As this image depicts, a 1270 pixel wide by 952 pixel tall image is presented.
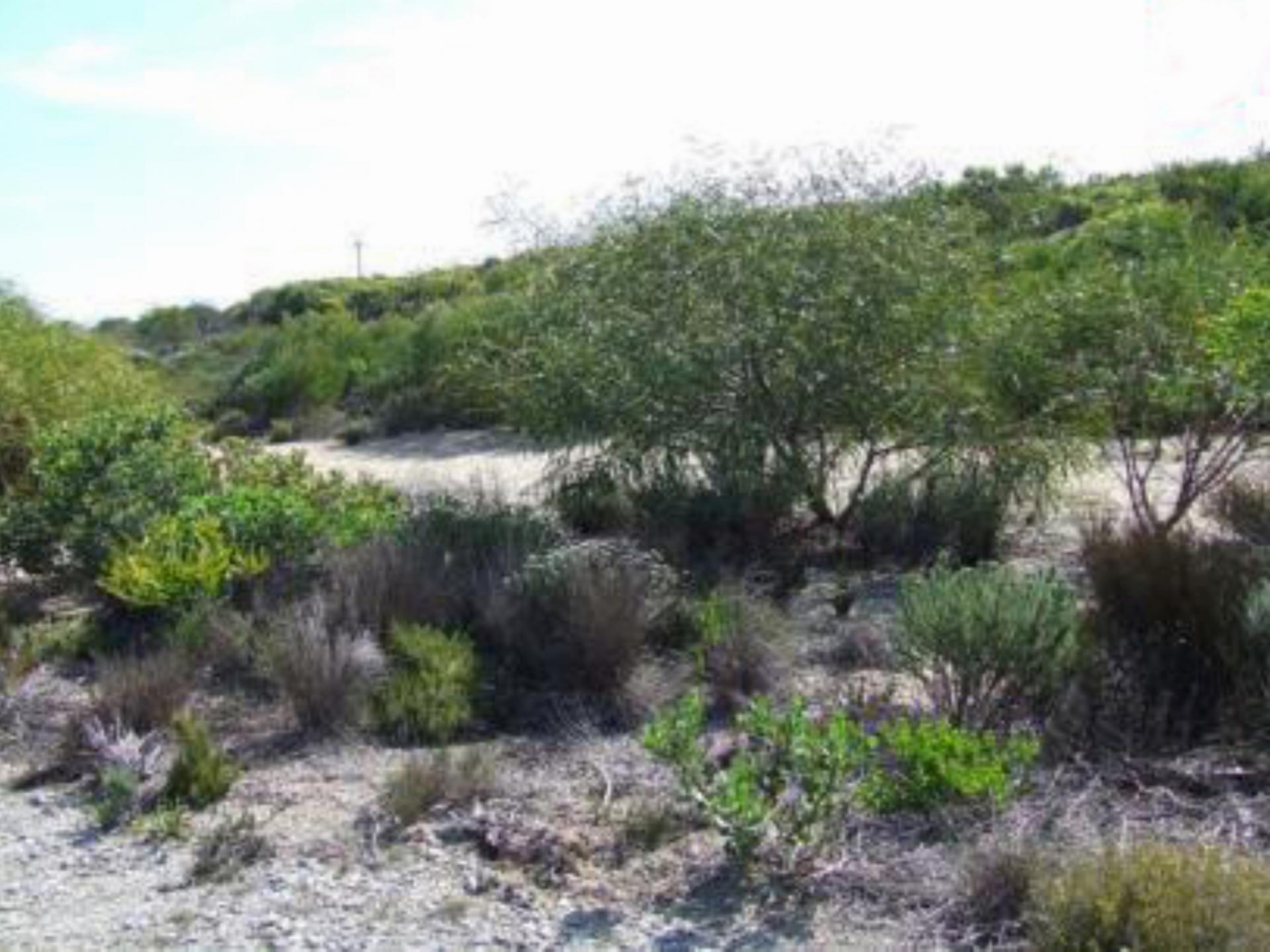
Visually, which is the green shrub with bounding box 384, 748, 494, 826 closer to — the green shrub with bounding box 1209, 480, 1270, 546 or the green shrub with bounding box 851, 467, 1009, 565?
the green shrub with bounding box 851, 467, 1009, 565

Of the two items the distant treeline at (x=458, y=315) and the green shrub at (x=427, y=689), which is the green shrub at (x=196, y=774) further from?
the distant treeline at (x=458, y=315)

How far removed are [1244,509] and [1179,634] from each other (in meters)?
4.39

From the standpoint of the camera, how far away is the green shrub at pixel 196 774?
8344 mm

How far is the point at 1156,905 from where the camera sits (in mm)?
5402

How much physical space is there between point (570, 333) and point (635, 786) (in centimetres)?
556

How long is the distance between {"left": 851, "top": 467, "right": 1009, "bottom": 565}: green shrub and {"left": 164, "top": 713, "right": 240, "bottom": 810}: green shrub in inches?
220

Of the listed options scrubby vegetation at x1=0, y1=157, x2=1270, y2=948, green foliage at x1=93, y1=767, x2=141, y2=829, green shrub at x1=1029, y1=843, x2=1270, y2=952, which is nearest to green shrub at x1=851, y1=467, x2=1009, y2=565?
scrubby vegetation at x1=0, y1=157, x2=1270, y2=948

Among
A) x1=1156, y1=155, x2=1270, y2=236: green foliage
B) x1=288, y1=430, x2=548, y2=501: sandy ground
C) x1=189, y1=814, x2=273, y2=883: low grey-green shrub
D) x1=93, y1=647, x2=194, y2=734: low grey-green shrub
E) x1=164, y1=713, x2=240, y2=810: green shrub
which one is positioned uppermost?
x1=1156, y1=155, x2=1270, y2=236: green foliage

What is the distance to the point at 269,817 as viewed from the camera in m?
8.03

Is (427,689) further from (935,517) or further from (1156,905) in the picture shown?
(935,517)

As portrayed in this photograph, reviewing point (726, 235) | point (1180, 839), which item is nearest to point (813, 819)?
point (1180, 839)

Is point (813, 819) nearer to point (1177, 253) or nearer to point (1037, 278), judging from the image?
point (1177, 253)

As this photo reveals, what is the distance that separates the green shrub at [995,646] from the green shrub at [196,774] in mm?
3118

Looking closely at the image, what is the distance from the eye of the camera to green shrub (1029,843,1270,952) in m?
5.28
